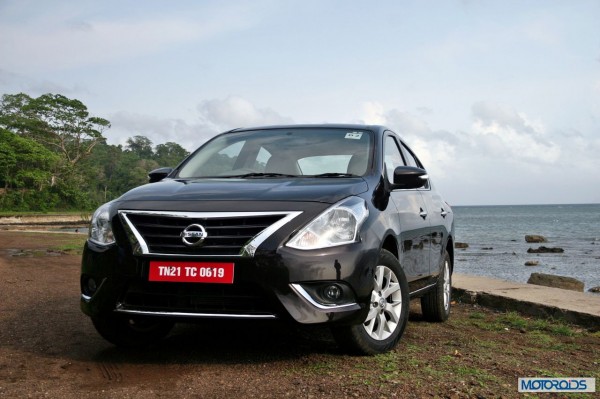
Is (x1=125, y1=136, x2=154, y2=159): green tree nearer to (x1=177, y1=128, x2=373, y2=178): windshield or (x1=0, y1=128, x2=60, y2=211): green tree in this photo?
(x1=0, y1=128, x2=60, y2=211): green tree

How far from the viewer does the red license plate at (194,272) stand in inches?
153

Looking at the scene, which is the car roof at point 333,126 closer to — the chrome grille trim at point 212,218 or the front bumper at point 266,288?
the front bumper at point 266,288

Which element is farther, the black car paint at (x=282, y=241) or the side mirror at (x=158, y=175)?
the side mirror at (x=158, y=175)

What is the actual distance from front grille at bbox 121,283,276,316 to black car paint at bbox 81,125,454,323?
6cm

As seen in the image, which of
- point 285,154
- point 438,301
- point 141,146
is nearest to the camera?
point 285,154

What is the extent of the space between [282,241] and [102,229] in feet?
3.97

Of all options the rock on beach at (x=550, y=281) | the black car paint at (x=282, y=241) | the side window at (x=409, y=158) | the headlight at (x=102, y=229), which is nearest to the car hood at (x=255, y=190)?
the black car paint at (x=282, y=241)

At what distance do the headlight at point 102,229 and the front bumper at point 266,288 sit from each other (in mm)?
116

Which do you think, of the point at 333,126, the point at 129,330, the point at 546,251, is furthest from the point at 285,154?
the point at 546,251

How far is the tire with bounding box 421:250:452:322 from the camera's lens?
6.24 meters

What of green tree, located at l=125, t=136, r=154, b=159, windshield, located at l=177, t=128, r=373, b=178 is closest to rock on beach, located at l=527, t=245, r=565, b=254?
windshield, located at l=177, t=128, r=373, b=178

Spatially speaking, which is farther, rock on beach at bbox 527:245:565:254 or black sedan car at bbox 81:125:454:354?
rock on beach at bbox 527:245:565:254

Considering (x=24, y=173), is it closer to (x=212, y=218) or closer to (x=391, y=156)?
(x=391, y=156)

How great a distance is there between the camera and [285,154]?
5.26 meters
